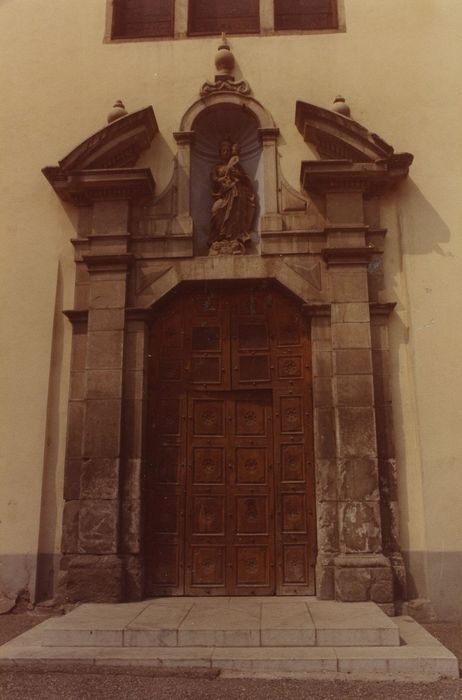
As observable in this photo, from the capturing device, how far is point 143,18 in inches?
315

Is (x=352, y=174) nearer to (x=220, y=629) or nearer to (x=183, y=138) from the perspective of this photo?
(x=183, y=138)

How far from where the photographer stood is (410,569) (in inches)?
245

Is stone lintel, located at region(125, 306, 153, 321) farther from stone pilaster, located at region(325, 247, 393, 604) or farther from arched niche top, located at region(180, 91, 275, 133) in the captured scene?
arched niche top, located at region(180, 91, 275, 133)

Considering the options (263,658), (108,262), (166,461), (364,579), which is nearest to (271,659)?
(263,658)

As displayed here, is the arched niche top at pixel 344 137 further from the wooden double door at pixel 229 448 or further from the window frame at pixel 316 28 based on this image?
the wooden double door at pixel 229 448

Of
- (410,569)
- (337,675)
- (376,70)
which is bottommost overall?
(337,675)

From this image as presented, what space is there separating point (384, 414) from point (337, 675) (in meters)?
2.69

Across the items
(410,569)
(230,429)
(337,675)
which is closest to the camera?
(337,675)

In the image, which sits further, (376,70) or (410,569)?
(376,70)

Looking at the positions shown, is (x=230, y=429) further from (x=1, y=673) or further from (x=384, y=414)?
(x=1, y=673)

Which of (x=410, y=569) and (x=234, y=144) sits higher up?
(x=234, y=144)

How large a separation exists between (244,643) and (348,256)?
384 centimetres

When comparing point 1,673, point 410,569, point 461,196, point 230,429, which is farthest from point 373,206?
point 1,673

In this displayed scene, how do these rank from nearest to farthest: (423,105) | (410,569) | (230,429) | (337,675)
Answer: (337,675)
(410,569)
(230,429)
(423,105)
